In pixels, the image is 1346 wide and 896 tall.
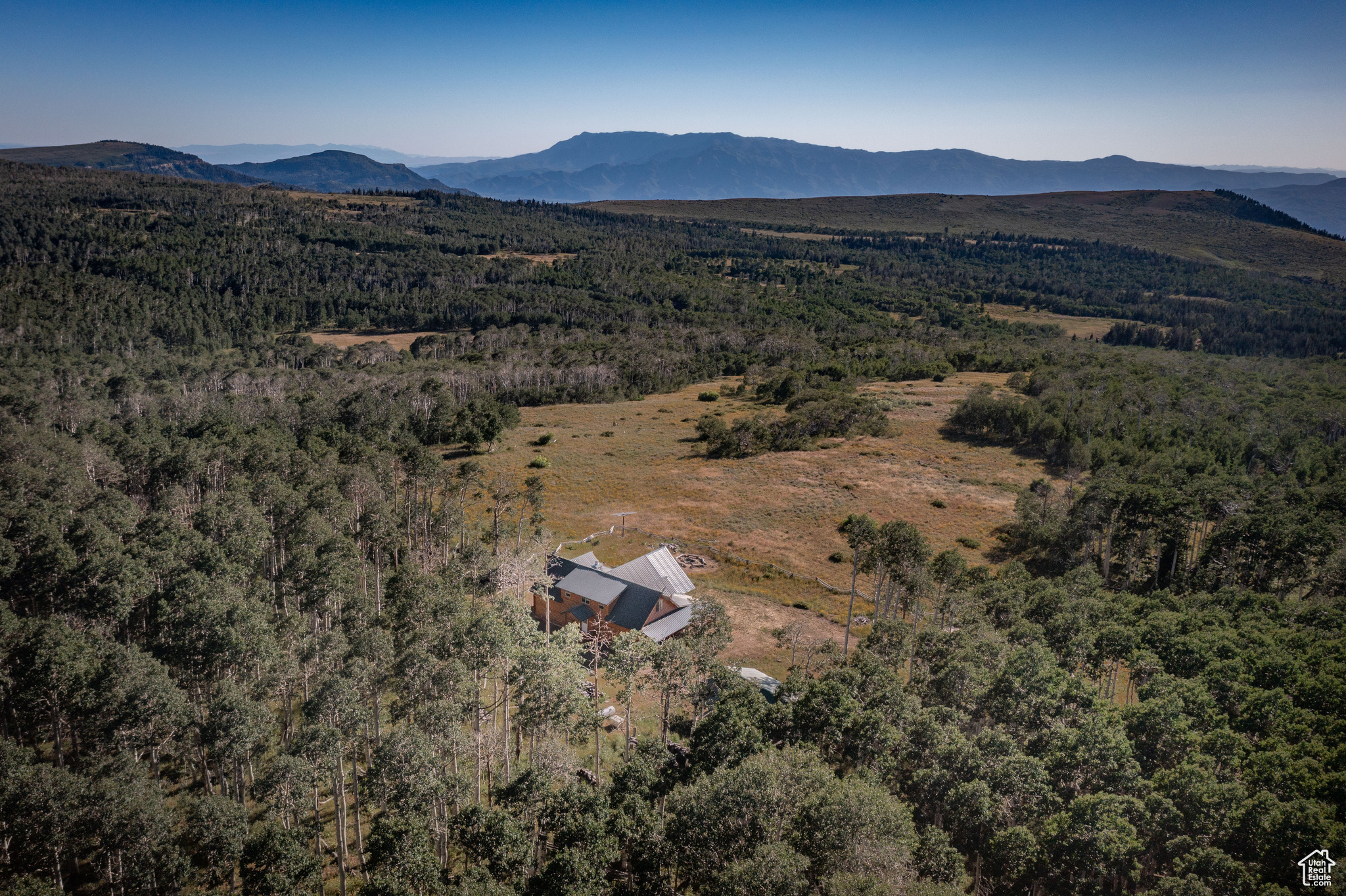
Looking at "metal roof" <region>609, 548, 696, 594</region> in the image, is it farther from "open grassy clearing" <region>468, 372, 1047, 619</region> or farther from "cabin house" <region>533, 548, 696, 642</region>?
"open grassy clearing" <region>468, 372, 1047, 619</region>

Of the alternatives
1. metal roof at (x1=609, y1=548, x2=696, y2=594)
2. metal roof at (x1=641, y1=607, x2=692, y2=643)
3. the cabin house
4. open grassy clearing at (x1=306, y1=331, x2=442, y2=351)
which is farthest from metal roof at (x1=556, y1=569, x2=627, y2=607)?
open grassy clearing at (x1=306, y1=331, x2=442, y2=351)

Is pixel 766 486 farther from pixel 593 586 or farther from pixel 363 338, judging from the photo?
pixel 363 338

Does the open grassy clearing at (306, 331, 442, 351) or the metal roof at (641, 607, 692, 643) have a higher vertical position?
the open grassy clearing at (306, 331, 442, 351)

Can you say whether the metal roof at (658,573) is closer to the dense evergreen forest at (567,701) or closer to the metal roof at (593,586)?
the metal roof at (593,586)

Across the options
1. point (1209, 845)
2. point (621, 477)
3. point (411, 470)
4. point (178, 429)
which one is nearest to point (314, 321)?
point (178, 429)

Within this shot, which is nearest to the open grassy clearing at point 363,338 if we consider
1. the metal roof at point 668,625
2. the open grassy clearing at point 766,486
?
the open grassy clearing at point 766,486

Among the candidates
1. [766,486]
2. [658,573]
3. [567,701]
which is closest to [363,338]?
[766,486]
